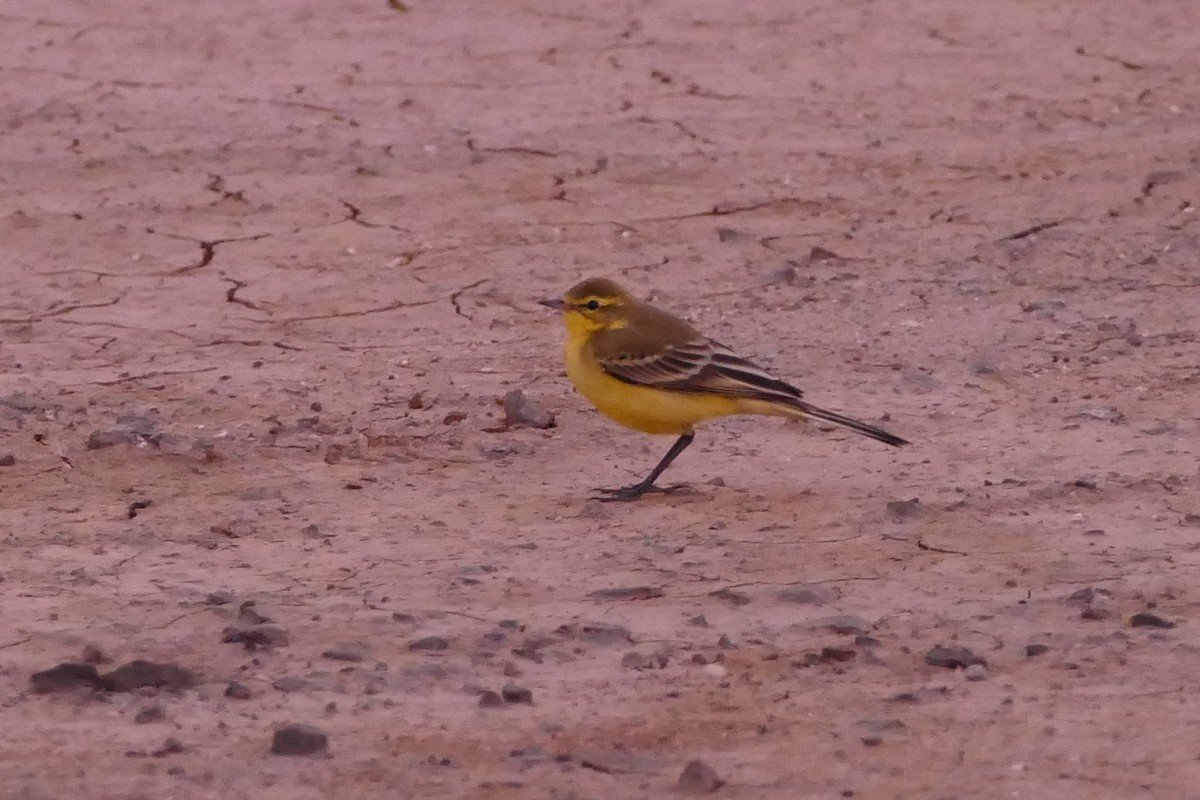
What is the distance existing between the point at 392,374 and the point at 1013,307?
2.42 metres

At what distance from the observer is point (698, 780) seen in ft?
15.0

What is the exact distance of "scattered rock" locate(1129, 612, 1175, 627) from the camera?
5566mm

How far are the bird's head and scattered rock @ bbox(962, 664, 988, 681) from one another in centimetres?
226

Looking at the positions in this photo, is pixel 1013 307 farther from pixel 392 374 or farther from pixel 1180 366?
pixel 392 374

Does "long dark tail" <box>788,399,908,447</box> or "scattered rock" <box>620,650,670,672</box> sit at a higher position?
"long dark tail" <box>788,399,908,447</box>

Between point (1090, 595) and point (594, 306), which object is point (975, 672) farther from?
point (594, 306)

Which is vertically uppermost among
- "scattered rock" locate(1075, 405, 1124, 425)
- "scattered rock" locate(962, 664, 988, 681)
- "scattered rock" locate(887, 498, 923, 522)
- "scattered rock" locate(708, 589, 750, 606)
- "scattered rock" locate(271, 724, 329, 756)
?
"scattered rock" locate(271, 724, 329, 756)

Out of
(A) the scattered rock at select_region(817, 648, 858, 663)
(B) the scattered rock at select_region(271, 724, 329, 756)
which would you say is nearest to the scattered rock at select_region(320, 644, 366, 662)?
(B) the scattered rock at select_region(271, 724, 329, 756)

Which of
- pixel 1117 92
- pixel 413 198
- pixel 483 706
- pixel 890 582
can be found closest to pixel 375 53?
pixel 413 198

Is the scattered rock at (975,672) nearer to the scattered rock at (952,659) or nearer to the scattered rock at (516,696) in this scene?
the scattered rock at (952,659)

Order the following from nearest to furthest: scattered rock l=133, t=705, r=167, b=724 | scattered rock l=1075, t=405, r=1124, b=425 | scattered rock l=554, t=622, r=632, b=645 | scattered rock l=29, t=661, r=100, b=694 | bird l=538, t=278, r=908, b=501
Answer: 1. scattered rock l=133, t=705, r=167, b=724
2. scattered rock l=29, t=661, r=100, b=694
3. scattered rock l=554, t=622, r=632, b=645
4. bird l=538, t=278, r=908, b=501
5. scattered rock l=1075, t=405, r=1124, b=425

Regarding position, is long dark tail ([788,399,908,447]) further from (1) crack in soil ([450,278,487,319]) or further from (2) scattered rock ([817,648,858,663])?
(1) crack in soil ([450,278,487,319])

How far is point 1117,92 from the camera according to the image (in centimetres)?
1127

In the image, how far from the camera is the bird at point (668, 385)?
6781 mm
